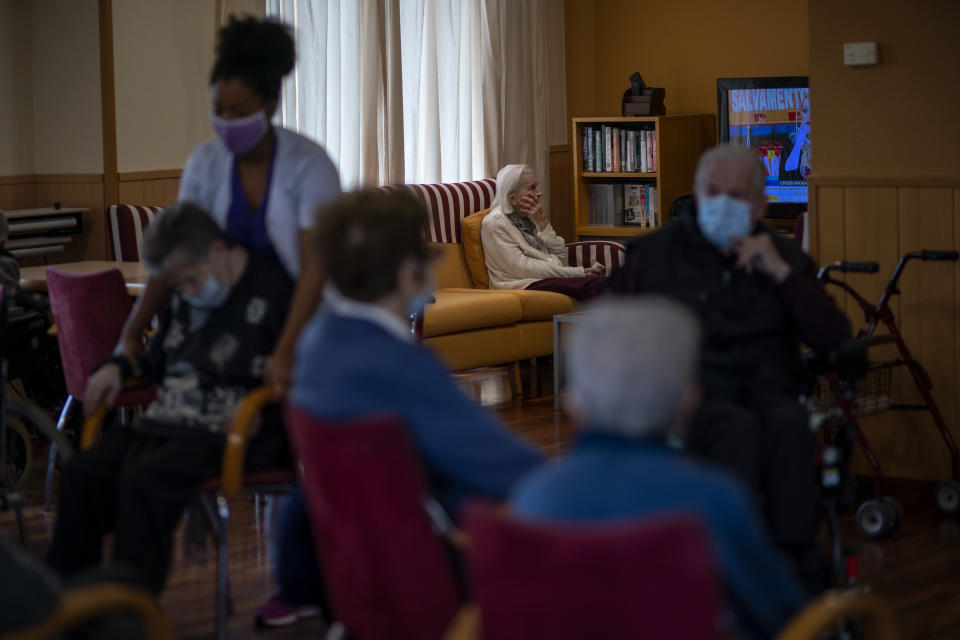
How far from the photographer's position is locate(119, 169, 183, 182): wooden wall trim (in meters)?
6.41

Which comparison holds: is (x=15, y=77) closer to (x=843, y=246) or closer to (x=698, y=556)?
(x=843, y=246)

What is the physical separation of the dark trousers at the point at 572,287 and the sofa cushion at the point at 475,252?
29 cm

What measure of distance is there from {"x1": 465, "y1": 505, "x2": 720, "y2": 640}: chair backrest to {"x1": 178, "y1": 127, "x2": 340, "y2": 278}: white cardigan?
1.71m

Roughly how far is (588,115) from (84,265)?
4.50 meters

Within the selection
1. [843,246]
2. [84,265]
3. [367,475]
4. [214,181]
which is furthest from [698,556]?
[84,265]

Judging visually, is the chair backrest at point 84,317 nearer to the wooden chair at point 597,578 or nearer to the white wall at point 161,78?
the white wall at point 161,78

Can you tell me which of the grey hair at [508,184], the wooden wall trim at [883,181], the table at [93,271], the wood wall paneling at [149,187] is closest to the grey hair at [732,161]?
the wooden wall trim at [883,181]

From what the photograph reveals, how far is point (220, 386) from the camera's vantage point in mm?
2992

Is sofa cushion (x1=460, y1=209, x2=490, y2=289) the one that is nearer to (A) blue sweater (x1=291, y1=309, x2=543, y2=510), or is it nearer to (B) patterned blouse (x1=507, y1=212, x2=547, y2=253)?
(B) patterned blouse (x1=507, y1=212, x2=547, y2=253)

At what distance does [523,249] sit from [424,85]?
1.52 meters

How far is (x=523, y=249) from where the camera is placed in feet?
23.1

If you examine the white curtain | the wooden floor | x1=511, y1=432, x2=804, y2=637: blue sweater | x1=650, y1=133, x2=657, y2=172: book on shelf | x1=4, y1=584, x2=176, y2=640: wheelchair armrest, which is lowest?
the wooden floor

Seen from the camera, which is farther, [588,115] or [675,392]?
[588,115]

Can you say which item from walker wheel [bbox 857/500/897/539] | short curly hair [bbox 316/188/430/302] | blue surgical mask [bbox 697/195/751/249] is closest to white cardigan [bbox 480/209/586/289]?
walker wheel [bbox 857/500/897/539]
